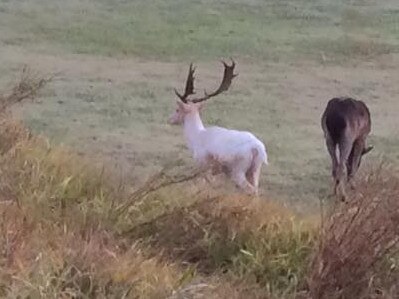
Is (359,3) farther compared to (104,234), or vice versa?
(359,3)

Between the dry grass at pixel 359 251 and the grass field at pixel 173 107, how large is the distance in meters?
0.24

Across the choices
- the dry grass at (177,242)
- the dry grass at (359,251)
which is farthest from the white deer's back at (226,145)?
the dry grass at (359,251)

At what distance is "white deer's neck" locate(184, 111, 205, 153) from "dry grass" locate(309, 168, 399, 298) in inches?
118

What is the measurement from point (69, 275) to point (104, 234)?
2.29 feet

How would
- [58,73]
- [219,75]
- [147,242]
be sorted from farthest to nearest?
[219,75]
[58,73]
[147,242]

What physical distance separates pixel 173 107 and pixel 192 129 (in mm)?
2122

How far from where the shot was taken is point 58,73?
1130 centimetres

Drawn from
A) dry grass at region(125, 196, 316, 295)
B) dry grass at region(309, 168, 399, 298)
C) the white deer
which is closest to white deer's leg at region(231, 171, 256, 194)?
the white deer

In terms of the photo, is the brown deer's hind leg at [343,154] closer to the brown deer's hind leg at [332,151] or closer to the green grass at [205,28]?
the brown deer's hind leg at [332,151]

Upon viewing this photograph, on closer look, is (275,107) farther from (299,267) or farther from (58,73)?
(299,267)

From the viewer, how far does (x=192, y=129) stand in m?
8.02

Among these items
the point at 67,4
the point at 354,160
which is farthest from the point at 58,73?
the point at 67,4

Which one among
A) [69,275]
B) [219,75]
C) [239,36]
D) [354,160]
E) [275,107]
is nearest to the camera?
[69,275]

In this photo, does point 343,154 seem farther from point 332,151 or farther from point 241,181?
point 241,181
